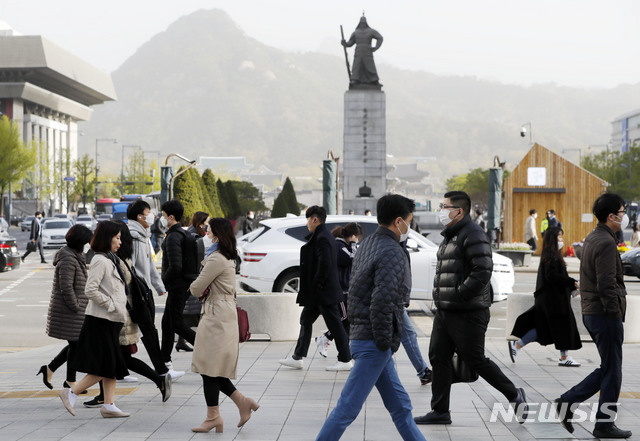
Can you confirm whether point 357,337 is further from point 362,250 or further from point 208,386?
point 208,386

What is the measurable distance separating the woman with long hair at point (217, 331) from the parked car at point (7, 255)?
73.0 ft

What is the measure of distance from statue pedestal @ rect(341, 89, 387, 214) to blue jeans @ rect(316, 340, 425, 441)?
129 ft

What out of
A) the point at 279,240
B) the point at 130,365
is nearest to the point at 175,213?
the point at 130,365

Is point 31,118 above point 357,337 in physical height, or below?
above

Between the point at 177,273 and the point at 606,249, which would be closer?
the point at 606,249

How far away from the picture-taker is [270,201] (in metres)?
186

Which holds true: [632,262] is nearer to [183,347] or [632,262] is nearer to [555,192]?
[555,192]

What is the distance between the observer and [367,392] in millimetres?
6215

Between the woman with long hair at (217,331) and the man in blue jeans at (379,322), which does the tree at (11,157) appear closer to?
the woman with long hair at (217,331)

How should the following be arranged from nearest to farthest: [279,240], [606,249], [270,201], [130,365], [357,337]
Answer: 1. [357,337]
2. [606,249]
3. [130,365]
4. [279,240]
5. [270,201]

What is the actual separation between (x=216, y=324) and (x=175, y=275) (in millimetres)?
3123

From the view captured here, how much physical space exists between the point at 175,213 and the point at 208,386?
10.7ft

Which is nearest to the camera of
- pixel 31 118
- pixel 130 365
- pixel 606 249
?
pixel 606 249

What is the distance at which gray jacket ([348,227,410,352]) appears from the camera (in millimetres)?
6168
